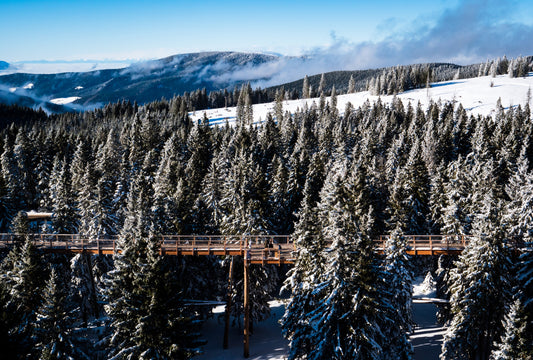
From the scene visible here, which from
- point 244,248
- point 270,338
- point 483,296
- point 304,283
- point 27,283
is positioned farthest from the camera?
point 270,338

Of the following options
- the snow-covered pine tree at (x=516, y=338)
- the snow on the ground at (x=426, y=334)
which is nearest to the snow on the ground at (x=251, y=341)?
the snow on the ground at (x=426, y=334)

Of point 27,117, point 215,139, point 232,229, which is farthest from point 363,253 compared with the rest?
point 27,117

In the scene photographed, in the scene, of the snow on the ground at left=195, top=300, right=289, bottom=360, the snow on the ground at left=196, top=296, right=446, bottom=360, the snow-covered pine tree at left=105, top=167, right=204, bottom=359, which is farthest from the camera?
the snow on the ground at left=195, top=300, right=289, bottom=360

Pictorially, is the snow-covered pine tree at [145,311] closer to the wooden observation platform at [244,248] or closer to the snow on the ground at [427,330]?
the wooden observation platform at [244,248]

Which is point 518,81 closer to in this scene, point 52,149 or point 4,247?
point 52,149

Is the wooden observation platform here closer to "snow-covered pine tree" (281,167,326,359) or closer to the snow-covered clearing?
the snow-covered clearing

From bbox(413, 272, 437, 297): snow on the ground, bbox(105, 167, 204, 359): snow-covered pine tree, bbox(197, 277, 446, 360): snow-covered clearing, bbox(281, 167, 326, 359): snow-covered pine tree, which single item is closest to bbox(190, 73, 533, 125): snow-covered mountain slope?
bbox(413, 272, 437, 297): snow on the ground

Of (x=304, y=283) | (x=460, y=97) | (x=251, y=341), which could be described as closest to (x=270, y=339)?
(x=251, y=341)

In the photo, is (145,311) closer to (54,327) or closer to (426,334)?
(54,327)
